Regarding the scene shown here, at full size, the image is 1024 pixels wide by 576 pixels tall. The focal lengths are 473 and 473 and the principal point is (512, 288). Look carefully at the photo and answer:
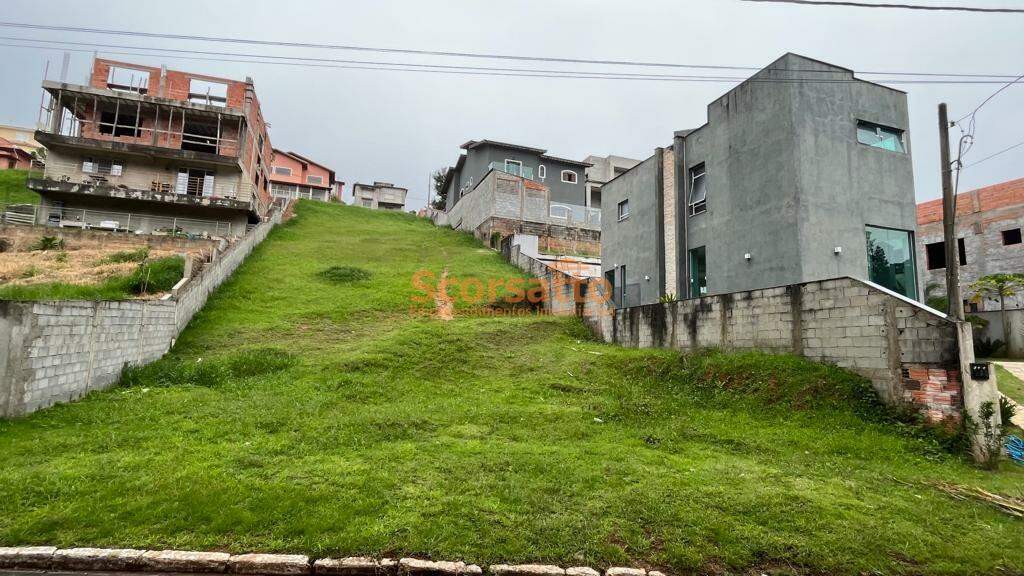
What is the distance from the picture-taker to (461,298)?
18484mm

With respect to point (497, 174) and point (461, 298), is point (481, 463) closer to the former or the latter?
point (461, 298)

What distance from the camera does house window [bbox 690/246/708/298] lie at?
53.4ft

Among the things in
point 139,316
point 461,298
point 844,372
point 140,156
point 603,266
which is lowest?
point 844,372

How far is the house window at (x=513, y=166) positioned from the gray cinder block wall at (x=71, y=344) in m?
29.9

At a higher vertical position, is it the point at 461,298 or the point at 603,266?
the point at 603,266

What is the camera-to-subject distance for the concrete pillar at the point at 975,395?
6.78m

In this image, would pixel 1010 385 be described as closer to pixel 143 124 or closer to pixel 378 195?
pixel 143 124

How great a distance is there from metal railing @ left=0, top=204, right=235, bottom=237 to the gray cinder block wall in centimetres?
1481

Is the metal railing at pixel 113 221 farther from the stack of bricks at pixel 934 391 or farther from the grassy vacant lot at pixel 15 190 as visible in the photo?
the stack of bricks at pixel 934 391

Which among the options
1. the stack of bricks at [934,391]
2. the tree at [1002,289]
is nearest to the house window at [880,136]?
the stack of bricks at [934,391]

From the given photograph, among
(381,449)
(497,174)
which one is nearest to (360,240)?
(497,174)

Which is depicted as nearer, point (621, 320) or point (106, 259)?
point (621, 320)

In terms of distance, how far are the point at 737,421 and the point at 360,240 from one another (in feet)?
81.5

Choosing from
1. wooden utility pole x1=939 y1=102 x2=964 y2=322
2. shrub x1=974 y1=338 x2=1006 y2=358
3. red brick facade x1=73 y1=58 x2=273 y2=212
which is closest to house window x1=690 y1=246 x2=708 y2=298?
wooden utility pole x1=939 y1=102 x2=964 y2=322
